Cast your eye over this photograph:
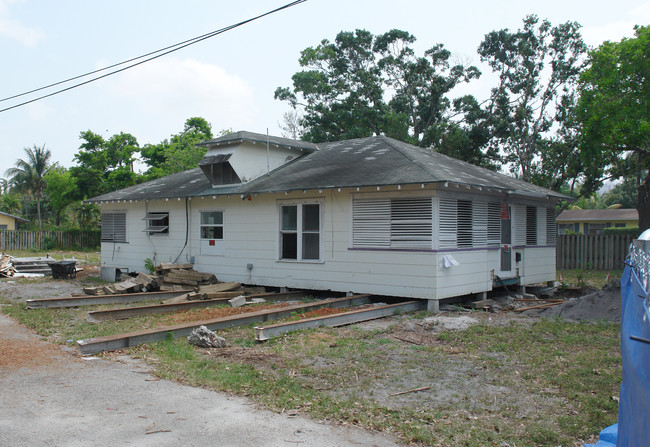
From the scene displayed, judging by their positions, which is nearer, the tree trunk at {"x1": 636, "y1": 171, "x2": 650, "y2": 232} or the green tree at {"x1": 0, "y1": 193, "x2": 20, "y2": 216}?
the tree trunk at {"x1": 636, "y1": 171, "x2": 650, "y2": 232}

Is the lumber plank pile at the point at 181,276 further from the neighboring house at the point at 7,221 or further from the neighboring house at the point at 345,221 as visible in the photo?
the neighboring house at the point at 7,221

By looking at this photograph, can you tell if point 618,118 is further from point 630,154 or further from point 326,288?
point 326,288

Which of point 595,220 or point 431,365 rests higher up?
point 595,220

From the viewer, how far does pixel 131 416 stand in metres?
5.18

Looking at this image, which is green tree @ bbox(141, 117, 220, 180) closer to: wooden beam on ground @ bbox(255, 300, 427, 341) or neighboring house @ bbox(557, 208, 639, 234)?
wooden beam on ground @ bbox(255, 300, 427, 341)

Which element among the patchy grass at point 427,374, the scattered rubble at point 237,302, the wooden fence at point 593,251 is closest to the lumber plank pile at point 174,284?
the scattered rubble at point 237,302

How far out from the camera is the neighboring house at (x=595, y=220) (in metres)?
48.0

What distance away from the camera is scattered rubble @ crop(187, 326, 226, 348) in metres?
8.21

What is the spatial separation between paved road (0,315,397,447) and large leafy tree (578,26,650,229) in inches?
780

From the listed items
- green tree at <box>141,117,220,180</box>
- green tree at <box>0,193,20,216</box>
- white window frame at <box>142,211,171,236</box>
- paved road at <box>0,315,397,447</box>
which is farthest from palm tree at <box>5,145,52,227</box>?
paved road at <box>0,315,397,447</box>

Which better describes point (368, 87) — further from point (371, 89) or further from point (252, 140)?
point (252, 140)

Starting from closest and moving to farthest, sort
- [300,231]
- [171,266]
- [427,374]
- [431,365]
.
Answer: [427,374] < [431,365] < [300,231] < [171,266]

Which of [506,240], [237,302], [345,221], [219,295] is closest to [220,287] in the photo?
[219,295]

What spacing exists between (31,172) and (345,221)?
2082 inches
